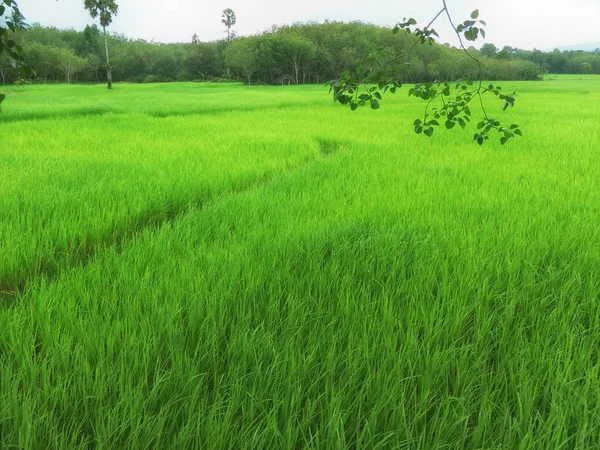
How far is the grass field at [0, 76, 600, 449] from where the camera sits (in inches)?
33.3

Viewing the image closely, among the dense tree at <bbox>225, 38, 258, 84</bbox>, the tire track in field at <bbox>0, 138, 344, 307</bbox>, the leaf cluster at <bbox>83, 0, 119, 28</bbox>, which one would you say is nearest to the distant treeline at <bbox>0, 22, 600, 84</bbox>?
the dense tree at <bbox>225, 38, 258, 84</bbox>

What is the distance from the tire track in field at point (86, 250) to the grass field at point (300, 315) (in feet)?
0.04

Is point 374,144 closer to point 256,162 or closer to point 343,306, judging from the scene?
point 256,162

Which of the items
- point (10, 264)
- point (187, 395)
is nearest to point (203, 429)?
point (187, 395)

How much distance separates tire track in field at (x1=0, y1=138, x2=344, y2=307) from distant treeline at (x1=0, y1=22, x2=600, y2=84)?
35610 mm

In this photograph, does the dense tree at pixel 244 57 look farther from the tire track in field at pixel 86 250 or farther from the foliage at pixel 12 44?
the foliage at pixel 12 44

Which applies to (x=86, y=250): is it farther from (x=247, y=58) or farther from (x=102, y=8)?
(x=247, y=58)

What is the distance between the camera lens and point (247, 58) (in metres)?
40.5

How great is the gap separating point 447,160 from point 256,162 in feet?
7.13

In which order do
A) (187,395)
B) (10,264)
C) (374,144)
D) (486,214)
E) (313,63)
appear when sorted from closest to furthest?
(187,395) → (10,264) → (486,214) → (374,144) → (313,63)

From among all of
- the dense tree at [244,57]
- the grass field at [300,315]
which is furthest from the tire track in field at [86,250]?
the dense tree at [244,57]

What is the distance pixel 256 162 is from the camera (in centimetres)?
423

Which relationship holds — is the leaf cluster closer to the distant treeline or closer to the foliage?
the distant treeline

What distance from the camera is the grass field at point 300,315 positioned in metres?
0.85
